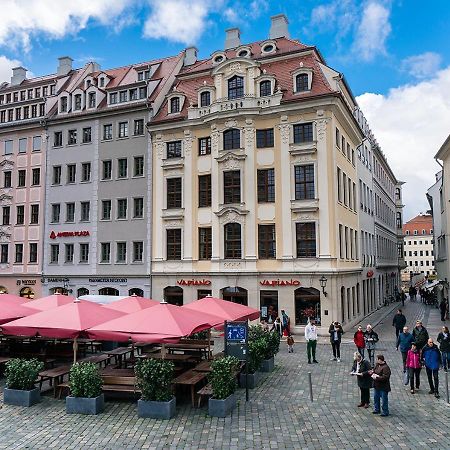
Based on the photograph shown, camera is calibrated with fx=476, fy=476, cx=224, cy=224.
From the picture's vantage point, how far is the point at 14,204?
39.4 m

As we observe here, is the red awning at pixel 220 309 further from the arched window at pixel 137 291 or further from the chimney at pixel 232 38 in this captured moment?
the chimney at pixel 232 38

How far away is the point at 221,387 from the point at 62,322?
5.49 m

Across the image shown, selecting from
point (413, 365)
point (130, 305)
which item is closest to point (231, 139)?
point (130, 305)

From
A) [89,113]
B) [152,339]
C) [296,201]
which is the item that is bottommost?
[152,339]

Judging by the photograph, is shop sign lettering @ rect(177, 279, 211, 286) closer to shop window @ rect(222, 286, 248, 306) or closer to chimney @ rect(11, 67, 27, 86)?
shop window @ rect(222, 286, 248, 306)

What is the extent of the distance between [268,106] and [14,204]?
74.6ft

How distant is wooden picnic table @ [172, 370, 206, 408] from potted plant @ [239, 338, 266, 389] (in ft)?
4.87

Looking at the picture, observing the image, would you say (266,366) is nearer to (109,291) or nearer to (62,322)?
(62,322)

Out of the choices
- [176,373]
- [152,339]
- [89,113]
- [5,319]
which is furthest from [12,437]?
[89,113]

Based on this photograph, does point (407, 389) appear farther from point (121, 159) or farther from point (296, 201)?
point (121, 159)

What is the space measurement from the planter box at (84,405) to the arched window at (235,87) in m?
23.9

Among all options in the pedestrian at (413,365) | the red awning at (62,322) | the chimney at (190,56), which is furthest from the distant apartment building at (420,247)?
the red awning at (62,322)

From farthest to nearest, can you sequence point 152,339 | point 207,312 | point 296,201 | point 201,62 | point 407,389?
point 201,62, point 296,201, point 207,312, point 407,389, point 152,339

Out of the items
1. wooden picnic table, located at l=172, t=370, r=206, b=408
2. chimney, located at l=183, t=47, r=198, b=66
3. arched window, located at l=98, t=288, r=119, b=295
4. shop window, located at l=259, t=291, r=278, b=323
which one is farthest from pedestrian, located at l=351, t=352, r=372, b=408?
chimney, located at l=183, t=47, r=198, b=66
